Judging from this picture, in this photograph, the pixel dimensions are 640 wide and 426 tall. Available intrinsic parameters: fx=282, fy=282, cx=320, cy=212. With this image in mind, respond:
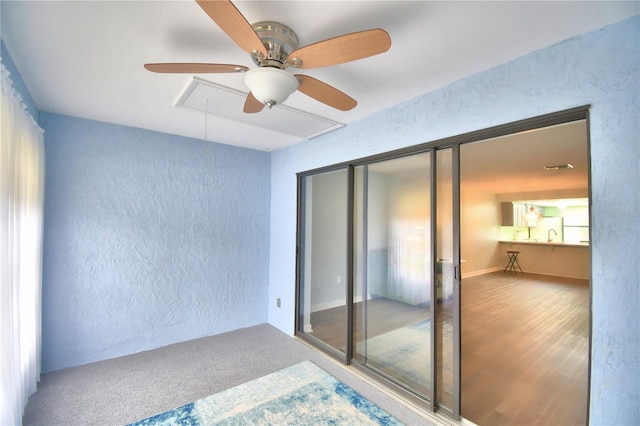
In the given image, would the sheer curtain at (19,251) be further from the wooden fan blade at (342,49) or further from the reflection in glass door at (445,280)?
the reflection in glass door at (445,280)

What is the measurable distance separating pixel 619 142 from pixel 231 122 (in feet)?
9.32

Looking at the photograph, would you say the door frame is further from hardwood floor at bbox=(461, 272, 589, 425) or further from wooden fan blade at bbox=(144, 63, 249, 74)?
wooden fan blade at bbox=(144, 63, 249, 74)

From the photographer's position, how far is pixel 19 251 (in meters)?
1.85

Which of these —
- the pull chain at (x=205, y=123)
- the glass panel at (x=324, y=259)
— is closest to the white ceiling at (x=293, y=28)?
the pull chain at (x=205, y=123)

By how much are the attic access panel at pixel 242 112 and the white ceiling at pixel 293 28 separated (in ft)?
0.24

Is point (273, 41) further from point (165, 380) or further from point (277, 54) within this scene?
point (165, 380)

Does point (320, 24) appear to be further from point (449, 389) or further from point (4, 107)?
point (449, 389)

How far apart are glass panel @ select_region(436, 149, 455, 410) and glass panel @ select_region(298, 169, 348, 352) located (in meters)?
1.05

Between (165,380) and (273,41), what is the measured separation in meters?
2.87

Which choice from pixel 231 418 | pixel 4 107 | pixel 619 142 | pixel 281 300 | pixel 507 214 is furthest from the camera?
pixel 507 214

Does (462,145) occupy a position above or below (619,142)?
above

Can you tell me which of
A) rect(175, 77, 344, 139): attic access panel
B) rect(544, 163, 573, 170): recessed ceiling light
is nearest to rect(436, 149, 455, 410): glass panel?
rect(175, 77, 344, 139): attic access panel

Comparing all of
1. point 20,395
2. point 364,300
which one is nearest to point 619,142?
point 364,300

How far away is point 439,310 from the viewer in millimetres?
2133
